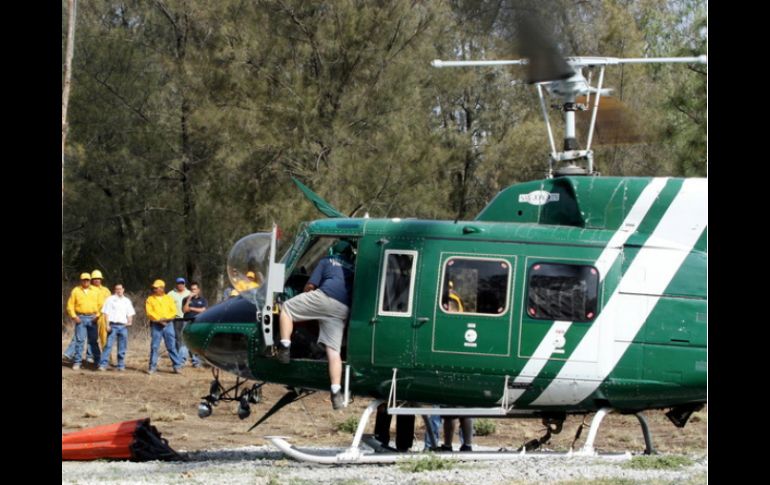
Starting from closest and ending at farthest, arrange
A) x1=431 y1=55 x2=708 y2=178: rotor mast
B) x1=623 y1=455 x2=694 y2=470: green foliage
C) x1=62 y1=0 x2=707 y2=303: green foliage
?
x1=431 y1=55 x2=708 y2=178: rotor mast → x1=623 y1=455 x2=694 y2=470: green foliage → x1=62 y1=0 x2=707 y2=303: green foliage

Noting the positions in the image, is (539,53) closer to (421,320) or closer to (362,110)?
(421,320)

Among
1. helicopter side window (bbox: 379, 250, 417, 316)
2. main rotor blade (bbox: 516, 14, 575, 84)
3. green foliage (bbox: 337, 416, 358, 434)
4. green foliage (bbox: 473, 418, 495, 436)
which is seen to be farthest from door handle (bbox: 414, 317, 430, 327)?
green foliage (bbox: 473, 418, 495, 436)

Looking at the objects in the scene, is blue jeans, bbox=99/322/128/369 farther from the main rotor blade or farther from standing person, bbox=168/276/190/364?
the main rotor blade

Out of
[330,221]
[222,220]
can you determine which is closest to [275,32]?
[222,220]

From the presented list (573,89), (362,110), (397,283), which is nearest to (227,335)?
(397,283)

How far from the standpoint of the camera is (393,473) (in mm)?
9477

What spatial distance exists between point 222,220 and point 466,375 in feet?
58.1

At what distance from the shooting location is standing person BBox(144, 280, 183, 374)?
64.3ft

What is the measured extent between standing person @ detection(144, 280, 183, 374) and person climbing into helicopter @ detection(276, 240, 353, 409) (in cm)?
958

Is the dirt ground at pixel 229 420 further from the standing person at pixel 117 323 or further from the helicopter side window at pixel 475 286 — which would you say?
the helicopter side window at pixel 475 286

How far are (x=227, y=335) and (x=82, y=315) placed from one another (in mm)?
9582

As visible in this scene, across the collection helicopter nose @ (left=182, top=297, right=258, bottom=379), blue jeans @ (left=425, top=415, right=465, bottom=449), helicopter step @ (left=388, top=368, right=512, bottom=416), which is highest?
helicopter nose @ (left=182, top=297, right=258, bottom=379)

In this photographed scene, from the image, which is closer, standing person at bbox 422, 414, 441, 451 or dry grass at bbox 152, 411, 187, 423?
standing person at bbox 422, 414, 441, 451
